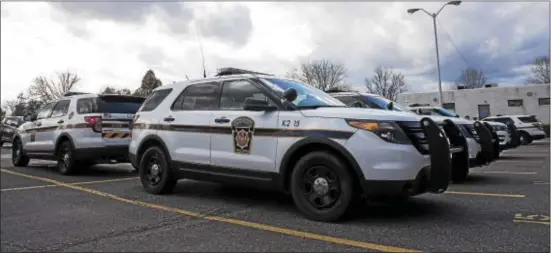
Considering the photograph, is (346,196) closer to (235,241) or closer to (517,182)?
(235,241)

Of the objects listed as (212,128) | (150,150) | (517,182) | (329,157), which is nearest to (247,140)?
(212,128)

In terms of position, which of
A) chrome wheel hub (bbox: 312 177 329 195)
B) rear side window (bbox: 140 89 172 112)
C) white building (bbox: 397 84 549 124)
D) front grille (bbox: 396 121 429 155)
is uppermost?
white building (bbox: 397 84 549 124)

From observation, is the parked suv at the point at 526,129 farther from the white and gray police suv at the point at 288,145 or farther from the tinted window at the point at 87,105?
the white and gray police suv at the point at 288,145

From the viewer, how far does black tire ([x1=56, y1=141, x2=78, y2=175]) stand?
9.39 meters

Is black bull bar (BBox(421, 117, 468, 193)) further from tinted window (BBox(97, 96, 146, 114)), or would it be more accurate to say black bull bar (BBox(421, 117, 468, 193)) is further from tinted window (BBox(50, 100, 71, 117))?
tinted window (BBox(50, 100, 71, 117))

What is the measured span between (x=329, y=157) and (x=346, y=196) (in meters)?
0.43

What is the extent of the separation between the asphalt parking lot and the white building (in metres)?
36.3

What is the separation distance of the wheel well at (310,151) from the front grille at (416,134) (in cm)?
65

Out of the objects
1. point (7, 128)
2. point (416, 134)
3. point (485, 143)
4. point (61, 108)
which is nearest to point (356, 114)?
point (416, 134)

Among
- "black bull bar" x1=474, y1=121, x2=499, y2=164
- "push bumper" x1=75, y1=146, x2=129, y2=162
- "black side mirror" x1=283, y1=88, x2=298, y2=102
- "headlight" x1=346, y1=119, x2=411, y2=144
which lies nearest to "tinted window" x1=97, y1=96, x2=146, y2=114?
"push bumper" x1=75, y1=146, x2=129, y2=162

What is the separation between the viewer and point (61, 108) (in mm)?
10117

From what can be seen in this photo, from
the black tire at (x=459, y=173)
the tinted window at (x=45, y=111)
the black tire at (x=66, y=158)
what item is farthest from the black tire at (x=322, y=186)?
the tinted window at (x=45, y=111)

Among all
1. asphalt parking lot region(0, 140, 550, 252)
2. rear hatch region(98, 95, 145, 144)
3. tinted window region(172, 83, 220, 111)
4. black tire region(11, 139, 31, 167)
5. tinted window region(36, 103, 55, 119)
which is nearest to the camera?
asphalt parking lot region(0, 140, 550, 252)

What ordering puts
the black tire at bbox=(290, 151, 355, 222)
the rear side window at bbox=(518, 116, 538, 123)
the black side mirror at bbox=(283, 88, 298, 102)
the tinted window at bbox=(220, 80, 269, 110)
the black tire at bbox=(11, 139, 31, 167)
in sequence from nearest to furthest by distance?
1. the black tire at bbox=(290, 151, 355, 222)
2. the black side mirror at bbox=(283, 88, 298, 102)
3. the tinted window at bbox=(220, 80, 269, 110)
4. the black tire at bbox=(11, 139, 31, 167)
5. the rear side window at bbox=(518, 116, 538, 123)
